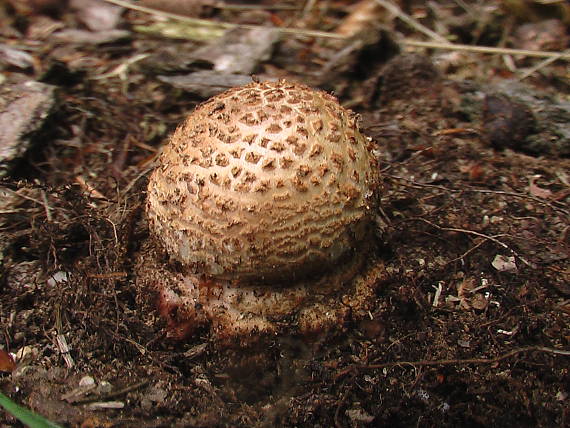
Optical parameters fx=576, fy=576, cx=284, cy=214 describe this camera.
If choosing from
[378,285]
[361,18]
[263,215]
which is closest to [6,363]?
[263,215]

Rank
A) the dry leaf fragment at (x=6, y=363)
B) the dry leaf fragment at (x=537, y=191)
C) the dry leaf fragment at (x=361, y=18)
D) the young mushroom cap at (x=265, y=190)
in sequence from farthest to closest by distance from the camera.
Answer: the dry leaf fragment at (x=361, y=18)
the dry leaf fragment at (x=537, y=191)
the dry leaf fragment at (x=6, y=363)
the young mushroom cap at (x=265, y=190)

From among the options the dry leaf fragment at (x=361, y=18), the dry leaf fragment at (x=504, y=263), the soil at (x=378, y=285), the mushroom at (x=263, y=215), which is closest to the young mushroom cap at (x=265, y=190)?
the mushroom at (x=263, y=215)

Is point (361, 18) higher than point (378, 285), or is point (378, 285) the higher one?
point (361, 18)

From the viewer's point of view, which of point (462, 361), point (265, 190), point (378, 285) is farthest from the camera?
point (378, 285)

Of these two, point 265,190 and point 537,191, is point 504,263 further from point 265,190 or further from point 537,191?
point 265,190

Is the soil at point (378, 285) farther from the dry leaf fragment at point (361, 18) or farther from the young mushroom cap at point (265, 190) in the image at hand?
the dry leaf fragment at point (361, 18)

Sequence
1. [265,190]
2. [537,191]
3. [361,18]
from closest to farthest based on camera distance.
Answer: [265,190], [537,191], [361,18]

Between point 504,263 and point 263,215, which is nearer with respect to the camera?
point 263,215

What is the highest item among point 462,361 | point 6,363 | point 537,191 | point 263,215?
point 263,215
